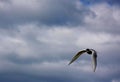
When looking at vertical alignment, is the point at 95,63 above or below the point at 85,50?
below

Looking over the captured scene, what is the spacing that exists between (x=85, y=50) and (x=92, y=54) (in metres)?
2.59

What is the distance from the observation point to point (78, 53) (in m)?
49.2

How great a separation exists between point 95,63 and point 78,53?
220 inches

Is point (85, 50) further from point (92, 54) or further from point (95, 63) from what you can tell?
point (95, 63)

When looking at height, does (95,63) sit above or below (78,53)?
below

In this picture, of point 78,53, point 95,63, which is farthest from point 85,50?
point 95,63

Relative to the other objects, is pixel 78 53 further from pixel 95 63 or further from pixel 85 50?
pixel 95 63

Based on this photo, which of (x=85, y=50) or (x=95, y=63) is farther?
(x=85, y=50)

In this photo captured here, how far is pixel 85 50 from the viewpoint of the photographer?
49.8 meters

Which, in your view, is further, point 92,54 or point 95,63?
point 92,54

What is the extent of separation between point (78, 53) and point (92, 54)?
2.55 metres

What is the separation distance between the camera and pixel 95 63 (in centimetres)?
4403

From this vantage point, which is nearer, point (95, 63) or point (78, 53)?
point (95, 63)
